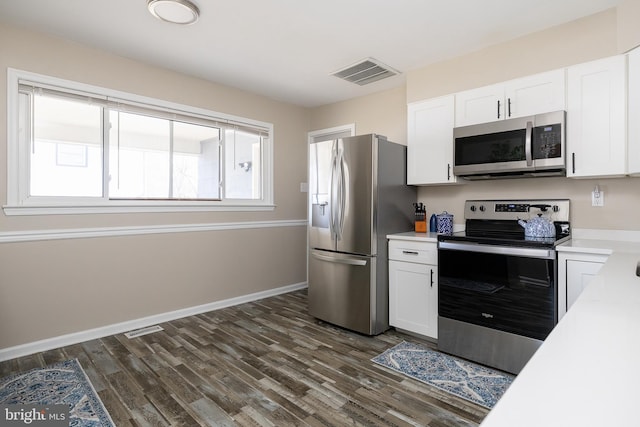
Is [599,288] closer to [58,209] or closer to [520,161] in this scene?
[520,161]

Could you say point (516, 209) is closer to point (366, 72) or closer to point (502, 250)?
point (502, 250)

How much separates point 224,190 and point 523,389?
3.73 meters

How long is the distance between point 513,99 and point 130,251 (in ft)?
11.7

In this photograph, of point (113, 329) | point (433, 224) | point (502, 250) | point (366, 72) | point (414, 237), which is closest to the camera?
point (502, 250)

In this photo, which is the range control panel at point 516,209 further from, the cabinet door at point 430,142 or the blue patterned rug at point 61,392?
the blue patterned rug at point 61,392

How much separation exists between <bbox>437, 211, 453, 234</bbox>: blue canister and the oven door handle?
1.62 ft

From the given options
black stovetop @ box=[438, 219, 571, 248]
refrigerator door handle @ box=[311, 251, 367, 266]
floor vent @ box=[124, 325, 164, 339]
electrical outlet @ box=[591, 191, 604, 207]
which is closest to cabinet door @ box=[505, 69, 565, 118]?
electrical outlet @ box=[591, 191, 604, 207]

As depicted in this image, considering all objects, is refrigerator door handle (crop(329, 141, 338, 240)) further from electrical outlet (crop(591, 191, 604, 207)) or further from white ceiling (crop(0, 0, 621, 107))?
electrical outlet (crop(591, 191, 604, 207))

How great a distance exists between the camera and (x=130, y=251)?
127 inches

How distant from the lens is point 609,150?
2.32 metres

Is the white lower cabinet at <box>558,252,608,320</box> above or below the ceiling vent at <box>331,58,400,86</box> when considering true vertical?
below

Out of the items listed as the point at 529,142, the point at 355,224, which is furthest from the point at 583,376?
the point at 355,224

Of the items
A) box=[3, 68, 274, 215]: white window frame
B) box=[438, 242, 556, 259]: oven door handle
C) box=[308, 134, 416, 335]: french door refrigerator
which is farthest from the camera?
box=[308, 134, 416, 335]: french door refrigerator

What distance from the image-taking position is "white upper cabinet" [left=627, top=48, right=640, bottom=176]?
2.18 meters
